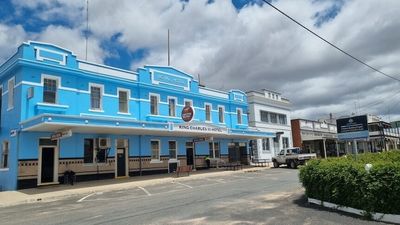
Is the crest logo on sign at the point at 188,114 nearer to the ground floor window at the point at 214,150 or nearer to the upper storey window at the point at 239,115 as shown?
the ground floor window at the point at 214,150

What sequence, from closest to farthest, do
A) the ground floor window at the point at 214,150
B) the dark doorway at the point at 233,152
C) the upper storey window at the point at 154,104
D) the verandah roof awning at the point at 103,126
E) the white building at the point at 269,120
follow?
the verandah roof awning at the point at 103,126
the upper storey window at the point at 154,104
the ground floor window at the point at 214,150
the dark doorway at the point at 233,152
the white building at the point at 269,120

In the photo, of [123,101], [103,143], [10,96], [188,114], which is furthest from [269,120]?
[10,96]

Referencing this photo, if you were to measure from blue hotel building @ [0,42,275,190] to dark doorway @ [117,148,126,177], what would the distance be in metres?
0.07

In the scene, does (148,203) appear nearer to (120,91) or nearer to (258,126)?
(120,91)

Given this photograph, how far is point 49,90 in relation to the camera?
2288 centimetres

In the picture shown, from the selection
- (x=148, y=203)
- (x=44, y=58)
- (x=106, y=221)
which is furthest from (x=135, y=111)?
(x=106, y=221)

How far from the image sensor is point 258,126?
1646 inches

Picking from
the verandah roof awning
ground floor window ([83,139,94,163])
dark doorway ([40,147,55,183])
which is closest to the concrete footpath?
dark doorway ([40,147,55,183])

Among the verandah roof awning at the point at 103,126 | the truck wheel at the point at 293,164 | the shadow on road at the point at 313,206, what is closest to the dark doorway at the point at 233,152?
the truck wheel at the point at 293,164

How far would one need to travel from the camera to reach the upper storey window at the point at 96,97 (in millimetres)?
25141

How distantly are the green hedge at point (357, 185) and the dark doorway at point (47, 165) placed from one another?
1604 centimetres

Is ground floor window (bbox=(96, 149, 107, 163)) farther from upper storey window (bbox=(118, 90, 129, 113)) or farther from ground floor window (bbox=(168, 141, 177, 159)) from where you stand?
ground floor window (bbox=(168, 141, 177, 159))

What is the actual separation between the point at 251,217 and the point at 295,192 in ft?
18.1

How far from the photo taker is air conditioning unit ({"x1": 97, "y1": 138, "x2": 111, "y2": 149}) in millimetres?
24859
